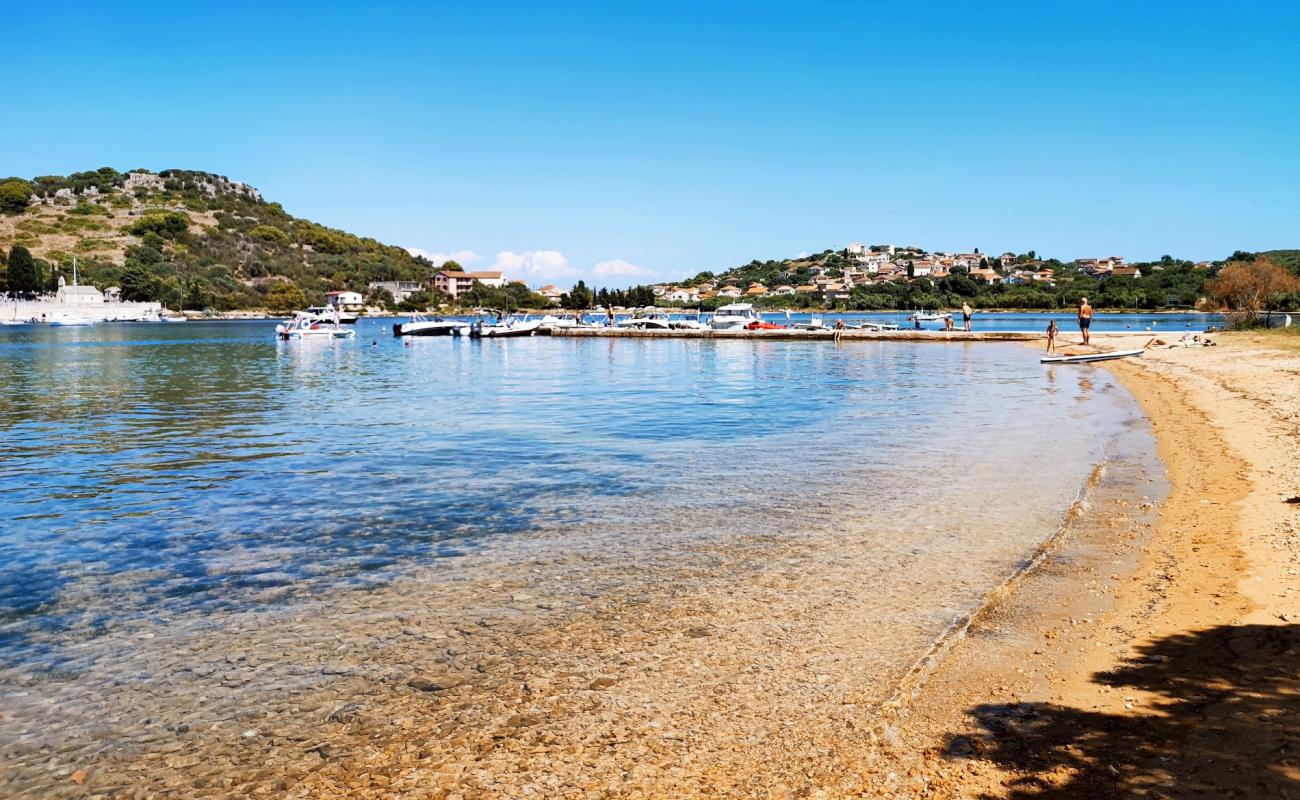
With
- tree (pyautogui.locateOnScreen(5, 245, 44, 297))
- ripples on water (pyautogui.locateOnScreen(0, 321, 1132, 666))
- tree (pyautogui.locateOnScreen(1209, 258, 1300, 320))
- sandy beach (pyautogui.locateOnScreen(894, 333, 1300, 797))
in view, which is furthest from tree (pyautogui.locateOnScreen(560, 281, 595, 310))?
sandy beach (pyautogui.locateOnScreen(894, 333, 1300, 797))

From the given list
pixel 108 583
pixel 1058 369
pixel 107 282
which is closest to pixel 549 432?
pixel 108 583

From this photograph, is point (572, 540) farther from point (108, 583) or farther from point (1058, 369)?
point (1058, 369)

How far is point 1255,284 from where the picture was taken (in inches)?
2200

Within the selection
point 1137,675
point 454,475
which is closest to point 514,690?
point 1137,675

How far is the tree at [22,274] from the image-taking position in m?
141

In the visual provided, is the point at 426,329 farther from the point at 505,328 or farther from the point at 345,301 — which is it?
the point at 345,301

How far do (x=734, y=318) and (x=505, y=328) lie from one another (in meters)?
25.5

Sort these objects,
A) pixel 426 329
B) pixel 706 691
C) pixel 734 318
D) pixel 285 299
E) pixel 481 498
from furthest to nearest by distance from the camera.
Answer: pixel 285 299 < pixel 426 329 < pixel 734 318 < pixel 481 498 < pixel 706 691

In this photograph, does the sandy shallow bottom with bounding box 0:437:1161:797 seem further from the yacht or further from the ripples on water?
the yacht

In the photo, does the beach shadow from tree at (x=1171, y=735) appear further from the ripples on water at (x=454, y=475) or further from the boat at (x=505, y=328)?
the boat at (x=505, y=328)

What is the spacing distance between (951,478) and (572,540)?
699 centimetres

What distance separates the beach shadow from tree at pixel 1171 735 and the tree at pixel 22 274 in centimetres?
17711

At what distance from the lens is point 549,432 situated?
793 inches

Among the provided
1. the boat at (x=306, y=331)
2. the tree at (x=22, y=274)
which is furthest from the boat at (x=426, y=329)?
the tree at (x=22, y=274)
